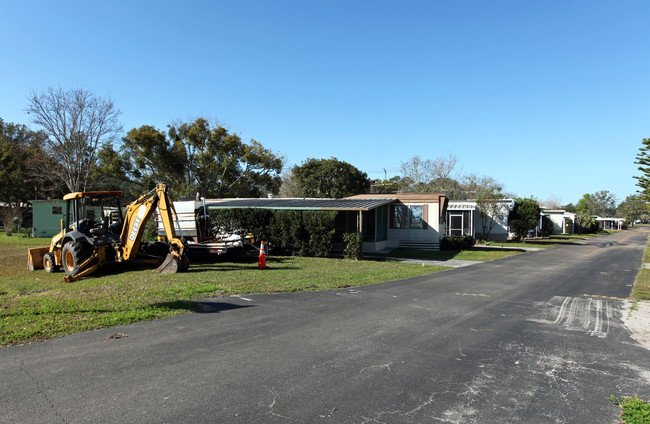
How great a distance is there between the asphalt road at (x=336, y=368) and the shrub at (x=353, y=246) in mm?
9211

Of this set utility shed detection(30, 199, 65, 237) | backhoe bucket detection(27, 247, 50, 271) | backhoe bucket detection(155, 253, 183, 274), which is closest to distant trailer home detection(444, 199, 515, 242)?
backhoe bucket detection(155, 253, 183, 274)

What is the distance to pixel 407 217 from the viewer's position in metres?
23.6

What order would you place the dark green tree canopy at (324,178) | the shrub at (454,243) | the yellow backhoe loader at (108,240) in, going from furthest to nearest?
1. the dark green tree canopy at (324,178)
2. the shrub at (454,243)
3. the yellow backhoe loader at (108,240)

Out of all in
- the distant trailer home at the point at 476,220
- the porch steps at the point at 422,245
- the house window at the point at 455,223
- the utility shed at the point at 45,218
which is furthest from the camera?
the utility shed at the point at 45,218

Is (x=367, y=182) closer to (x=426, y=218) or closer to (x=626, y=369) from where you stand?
(x=426, y=218)

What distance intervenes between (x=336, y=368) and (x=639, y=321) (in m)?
6.09

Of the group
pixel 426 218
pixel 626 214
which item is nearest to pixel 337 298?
pixel 426 218

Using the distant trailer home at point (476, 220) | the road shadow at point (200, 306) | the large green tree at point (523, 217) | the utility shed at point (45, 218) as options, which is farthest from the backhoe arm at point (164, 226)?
the large green tree at point (523, 217)

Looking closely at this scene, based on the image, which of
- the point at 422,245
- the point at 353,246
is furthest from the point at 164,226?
the point at 422,245

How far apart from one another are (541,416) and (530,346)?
2.27 meters

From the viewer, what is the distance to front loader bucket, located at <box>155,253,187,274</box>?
39.5 feet

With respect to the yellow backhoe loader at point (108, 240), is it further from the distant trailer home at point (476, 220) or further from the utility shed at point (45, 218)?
the distant trailer home at point (476, 220)

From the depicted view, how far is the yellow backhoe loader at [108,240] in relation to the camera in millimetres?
12102

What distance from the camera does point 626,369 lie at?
195 inches
